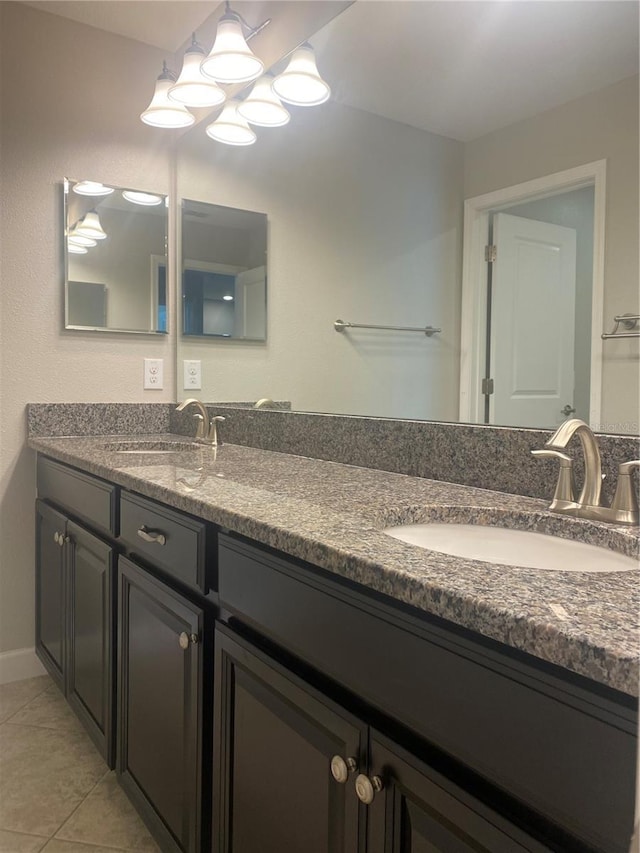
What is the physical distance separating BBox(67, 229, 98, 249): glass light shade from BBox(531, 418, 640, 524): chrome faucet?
190 cm

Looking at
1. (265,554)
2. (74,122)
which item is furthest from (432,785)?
(74,122)

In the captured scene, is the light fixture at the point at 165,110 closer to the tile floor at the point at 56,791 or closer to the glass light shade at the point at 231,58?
the glass light shade at the point at 231,58

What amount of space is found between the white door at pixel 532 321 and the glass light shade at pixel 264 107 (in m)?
1.08

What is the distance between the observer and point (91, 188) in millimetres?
2344

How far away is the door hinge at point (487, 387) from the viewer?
132 centimetres

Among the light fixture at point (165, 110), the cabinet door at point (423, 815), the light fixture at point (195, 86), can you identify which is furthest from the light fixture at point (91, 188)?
the cabinet door at point (423, 815)

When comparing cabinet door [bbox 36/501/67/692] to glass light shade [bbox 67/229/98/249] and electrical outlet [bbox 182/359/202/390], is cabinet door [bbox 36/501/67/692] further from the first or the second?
glass light shade [bbox 67/229/98/249]

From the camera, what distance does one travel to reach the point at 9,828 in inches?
60.1

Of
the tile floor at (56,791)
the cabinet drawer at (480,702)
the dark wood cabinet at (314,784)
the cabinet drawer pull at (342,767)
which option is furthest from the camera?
the tile floor at (56,791)

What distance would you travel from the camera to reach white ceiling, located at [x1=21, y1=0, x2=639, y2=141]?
1.08 meters

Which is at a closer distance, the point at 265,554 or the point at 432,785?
the point at 432,785

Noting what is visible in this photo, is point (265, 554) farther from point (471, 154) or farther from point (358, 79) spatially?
point (358, 79)

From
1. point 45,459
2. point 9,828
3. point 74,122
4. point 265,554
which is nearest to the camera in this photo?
point 265,554

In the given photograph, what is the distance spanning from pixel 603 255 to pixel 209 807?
45.5 inches
